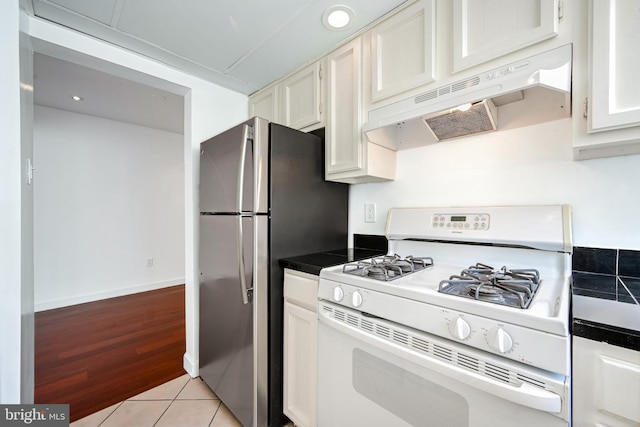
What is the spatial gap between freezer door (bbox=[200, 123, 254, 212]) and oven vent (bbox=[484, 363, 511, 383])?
1156 mm

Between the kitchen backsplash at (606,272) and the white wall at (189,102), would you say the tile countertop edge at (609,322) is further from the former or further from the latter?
the white wall at (189,102)

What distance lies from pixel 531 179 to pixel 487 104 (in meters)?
0.42

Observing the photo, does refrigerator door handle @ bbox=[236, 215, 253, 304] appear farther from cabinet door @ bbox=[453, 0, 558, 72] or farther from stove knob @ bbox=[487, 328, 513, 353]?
cabinet door @ bbox=[453, 0, 558, 72]

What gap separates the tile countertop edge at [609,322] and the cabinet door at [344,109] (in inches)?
42.8

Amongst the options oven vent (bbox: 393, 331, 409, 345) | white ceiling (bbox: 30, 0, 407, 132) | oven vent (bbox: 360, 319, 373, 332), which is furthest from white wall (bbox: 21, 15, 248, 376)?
oven vent (bbox: 393, 331, 409, 345)

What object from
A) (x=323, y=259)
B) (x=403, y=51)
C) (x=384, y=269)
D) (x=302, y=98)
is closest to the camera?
(x=384, y=269)

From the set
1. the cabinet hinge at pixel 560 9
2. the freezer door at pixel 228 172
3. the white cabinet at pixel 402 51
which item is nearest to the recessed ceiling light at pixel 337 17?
the white cabinet at pixel 402 51

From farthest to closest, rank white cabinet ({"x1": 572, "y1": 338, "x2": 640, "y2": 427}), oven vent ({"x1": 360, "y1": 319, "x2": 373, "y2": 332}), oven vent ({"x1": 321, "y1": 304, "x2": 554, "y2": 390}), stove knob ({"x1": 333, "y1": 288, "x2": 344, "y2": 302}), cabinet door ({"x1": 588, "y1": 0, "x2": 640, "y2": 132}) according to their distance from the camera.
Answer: stove knob ({"x1": 333, "y1": 288, "x2": 344, "y2": 302}) < oven vent ({"x1": 360, "y1": 319, "x2": 373, "y2": 332}) < cabinet door ({"x1": 588, "y1": 0, "x2": 640, "y2": 132}) < oven vent ({"x1": 321, "y1": 304, "x2": 554, "y2": 390}) < white cabinet ({"x1": 572, "y1": 338, "x2": 640, "y2": 427})

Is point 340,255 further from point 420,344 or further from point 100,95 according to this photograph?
point 100,95

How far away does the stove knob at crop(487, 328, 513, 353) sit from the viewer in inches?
28.0

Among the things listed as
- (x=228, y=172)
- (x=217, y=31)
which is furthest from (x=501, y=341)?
(x=217, y=31)

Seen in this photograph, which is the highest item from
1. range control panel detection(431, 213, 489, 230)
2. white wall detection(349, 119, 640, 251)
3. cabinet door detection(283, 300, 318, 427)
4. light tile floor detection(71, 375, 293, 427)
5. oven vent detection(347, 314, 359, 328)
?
white wall detection(349, 119, 640, 251)

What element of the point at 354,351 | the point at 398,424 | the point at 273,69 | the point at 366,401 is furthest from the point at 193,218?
the point at 398,424

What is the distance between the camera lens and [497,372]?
0.73 meters
